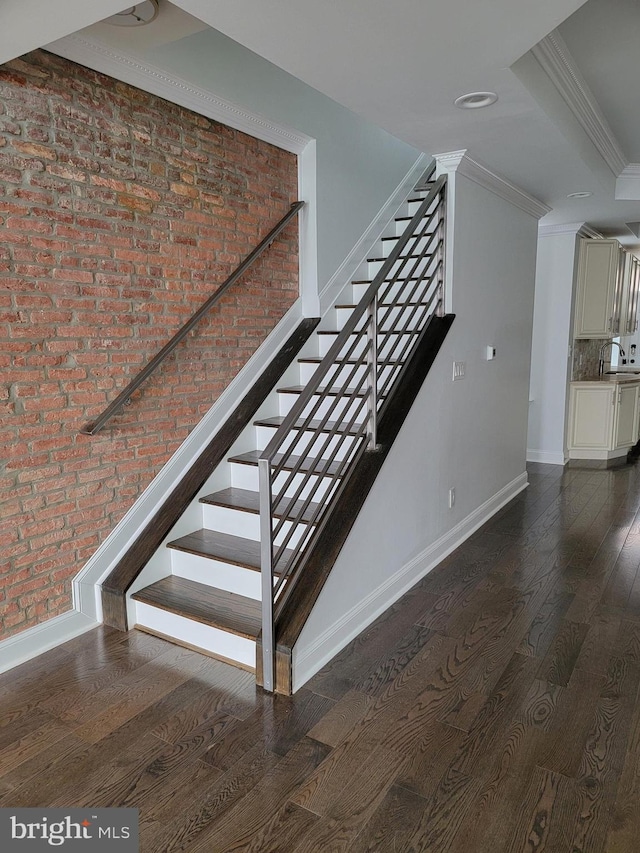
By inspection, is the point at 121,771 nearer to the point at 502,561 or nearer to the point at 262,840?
the point at 262,840

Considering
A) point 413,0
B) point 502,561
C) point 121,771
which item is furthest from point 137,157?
point 502,561

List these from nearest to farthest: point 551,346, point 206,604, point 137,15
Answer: point 137,15 < point 206,604 < point 551,346

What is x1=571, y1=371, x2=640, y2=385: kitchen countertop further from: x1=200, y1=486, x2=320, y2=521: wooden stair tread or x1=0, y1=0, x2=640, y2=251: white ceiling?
x1=200, y1=486, x2=320, y2=521: wooden stair tread

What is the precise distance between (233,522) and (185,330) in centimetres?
104

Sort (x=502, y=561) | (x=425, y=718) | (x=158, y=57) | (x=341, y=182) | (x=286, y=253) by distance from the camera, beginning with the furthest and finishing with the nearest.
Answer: (x=341, y=182) → (x=286, y=253) → (x=502, y=561) → (x=158, y=57) → (x=425, y=718)

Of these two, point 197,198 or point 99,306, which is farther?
point 197,198

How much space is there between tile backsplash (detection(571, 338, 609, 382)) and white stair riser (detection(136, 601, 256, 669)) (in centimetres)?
532

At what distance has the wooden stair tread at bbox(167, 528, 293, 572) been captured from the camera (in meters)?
2.83

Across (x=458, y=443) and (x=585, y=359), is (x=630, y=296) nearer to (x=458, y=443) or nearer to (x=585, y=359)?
(x=585, y=359)

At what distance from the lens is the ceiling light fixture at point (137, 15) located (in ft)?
7.82

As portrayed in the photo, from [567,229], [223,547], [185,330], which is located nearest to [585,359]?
[567,229]

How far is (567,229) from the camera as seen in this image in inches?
239

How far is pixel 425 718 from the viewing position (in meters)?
2.20

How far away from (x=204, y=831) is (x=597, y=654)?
1815 mm
